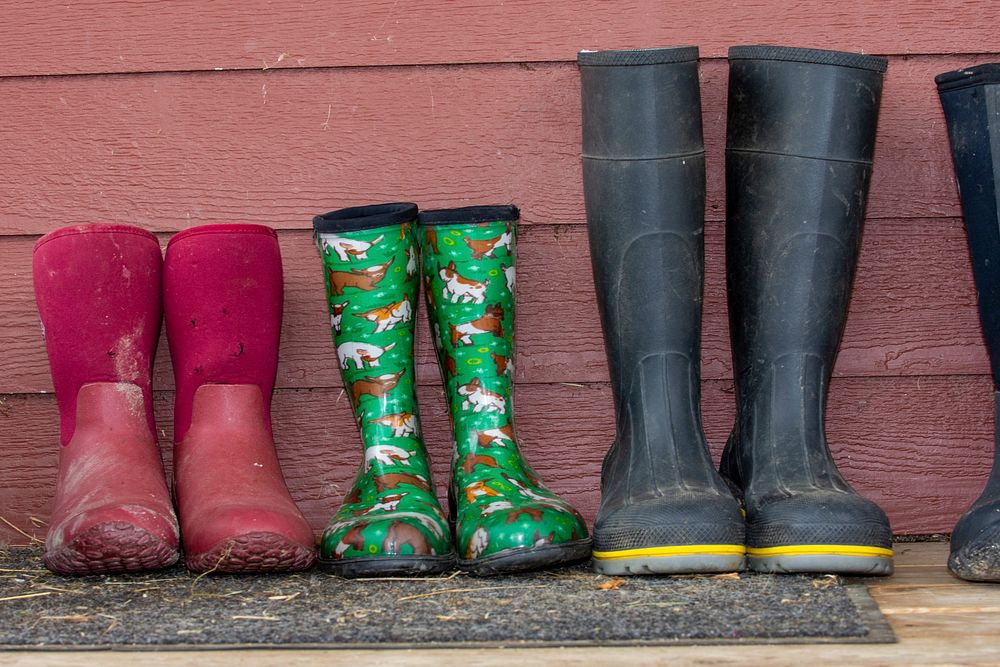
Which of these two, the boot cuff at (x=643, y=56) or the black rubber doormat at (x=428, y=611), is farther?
the boot cuff at (x=643, y=56)

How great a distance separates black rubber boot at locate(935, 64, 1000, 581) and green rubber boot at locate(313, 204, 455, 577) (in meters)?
0.53

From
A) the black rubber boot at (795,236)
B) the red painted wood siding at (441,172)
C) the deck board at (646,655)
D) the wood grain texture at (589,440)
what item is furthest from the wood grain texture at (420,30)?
the deck board at (646,655)

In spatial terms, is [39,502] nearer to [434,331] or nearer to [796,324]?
[434,331]

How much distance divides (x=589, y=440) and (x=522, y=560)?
38 centimetres

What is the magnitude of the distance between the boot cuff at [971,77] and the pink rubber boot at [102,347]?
0.91 m

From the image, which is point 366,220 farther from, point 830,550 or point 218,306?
point 830,550

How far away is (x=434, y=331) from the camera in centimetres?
137

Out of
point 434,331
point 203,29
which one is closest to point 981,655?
point 434,331

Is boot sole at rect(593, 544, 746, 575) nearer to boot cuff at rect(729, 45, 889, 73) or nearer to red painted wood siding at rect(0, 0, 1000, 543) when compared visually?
red painted wood siding at rect(0, 0, 1000, 543)

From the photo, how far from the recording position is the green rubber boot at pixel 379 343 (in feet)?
4.17

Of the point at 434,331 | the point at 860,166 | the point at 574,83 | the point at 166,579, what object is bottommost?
the point at 166,579

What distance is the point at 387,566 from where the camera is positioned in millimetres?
1151

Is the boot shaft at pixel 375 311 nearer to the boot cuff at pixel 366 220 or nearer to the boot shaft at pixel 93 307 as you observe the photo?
A: the boot cuff at pixel 366 220

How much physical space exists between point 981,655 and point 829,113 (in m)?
0.60
